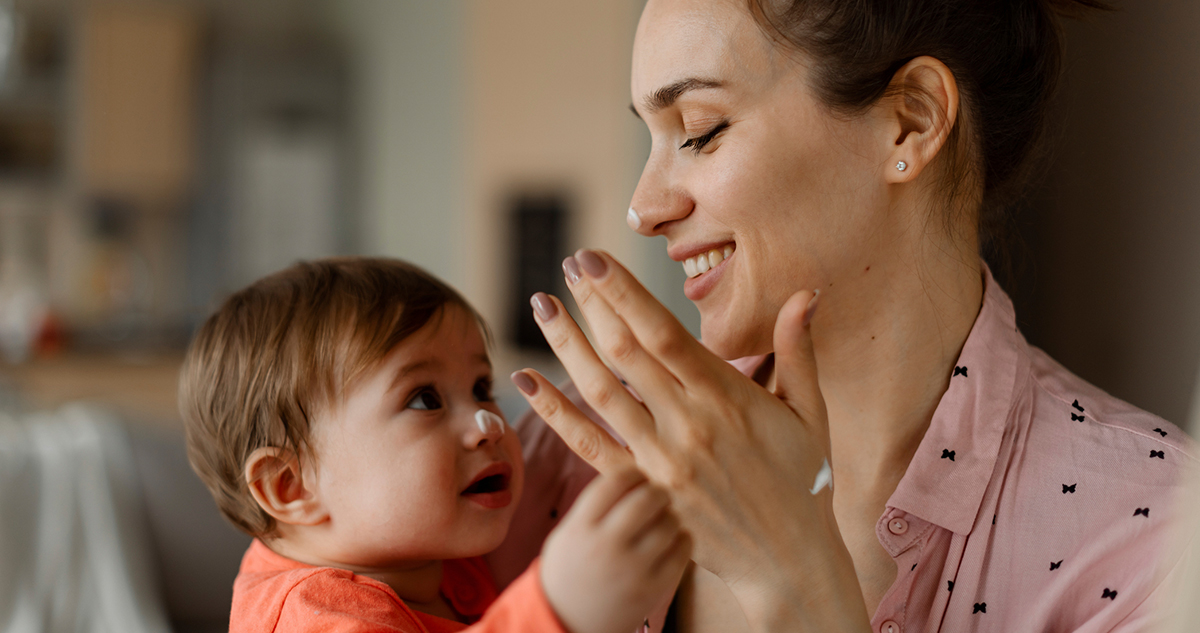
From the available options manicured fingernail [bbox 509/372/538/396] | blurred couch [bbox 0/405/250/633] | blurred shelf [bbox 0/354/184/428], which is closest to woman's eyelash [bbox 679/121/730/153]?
manicured fingernail [bbox 509/372/538/396]

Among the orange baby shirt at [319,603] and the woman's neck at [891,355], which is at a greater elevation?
the woman's neck at [891,355]

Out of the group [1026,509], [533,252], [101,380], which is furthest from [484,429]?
[101,380]

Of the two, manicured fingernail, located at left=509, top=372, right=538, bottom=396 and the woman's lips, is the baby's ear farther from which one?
the woman's lips

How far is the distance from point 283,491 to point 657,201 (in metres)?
0.56

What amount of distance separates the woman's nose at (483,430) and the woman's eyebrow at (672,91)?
0.40 metres

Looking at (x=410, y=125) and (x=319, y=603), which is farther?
(x=410, y=125)

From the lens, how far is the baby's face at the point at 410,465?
3.29ft

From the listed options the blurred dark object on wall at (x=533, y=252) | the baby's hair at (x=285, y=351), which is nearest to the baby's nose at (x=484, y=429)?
the baby's hair at (x=285, y=351)

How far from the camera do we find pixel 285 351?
1038mm

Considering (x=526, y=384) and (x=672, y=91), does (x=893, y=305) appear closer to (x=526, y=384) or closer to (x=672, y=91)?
(x=672, y=91)

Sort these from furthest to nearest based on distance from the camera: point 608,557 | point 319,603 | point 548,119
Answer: point 548,119 < point 319,603 < point 608,557

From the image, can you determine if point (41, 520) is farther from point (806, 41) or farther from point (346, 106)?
point (346, 106)

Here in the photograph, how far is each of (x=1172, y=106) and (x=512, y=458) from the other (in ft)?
3.63

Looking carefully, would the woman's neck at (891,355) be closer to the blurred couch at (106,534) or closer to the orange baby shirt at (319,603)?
the orange baby shirt at (319,603)
